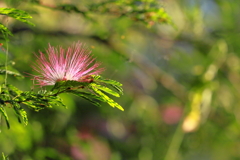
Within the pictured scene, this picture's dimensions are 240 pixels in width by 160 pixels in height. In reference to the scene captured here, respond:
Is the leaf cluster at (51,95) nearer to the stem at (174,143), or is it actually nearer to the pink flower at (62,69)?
the pink flower at (62,69)

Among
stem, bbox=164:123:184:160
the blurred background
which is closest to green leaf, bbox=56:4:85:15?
the blurred background

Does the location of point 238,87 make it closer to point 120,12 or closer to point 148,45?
point 148,45

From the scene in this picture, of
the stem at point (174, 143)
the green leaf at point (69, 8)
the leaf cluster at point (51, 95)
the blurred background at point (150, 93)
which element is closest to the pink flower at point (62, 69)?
the leaf cluster at point (51, 95)

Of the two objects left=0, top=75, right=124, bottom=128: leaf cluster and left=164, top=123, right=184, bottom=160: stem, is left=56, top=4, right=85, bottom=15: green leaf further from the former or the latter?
left=164, top=123, right=184, bottom=160: stem

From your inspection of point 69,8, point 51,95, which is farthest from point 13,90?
point 69,8

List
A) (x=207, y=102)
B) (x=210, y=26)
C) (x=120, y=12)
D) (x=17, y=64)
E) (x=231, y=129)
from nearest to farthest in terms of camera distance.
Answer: (x=120, y=12), (x=17, y=64), (x=207, y=102), (x=231, y=129), (x=210, y=26)

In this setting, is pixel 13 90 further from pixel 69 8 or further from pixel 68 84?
pixel 69 8

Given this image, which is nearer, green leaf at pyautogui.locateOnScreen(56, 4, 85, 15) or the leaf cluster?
the leaf cluster

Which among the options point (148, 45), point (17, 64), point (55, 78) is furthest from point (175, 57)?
point (55, 78)

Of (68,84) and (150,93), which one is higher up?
(150,93)
